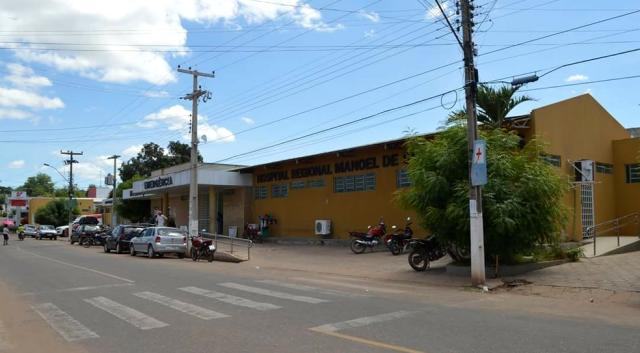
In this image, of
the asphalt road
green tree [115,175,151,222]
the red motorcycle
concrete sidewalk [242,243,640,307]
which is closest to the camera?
the asphalt road

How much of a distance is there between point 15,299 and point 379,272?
10.1 meters

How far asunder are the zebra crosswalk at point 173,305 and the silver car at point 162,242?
11398 mm

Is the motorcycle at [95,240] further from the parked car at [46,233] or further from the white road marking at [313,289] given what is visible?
the white road marking at [313,289]

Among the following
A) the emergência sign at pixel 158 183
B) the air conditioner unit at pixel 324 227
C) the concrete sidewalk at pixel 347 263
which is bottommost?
the concrete sidewalk at pixel 347 263

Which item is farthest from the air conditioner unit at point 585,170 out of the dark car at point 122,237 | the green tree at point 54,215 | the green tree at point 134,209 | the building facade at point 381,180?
the green tree at point 54,215

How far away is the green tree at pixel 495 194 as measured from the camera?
13758 mm

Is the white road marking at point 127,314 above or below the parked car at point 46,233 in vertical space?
above

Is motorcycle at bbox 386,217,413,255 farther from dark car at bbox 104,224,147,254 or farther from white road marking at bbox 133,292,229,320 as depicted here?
dark car at bbox 104,224,147,254

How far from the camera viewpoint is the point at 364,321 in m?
8.34

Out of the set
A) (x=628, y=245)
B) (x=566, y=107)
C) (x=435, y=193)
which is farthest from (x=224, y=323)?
(x=566, y=107)

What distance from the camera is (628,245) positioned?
17875 millimetres

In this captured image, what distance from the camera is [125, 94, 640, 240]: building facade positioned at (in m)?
20.6

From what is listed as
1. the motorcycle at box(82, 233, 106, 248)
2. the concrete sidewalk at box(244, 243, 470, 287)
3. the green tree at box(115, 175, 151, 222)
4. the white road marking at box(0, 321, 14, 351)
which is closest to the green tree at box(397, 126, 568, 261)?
the concrete sidewalk at box(244, 243, 470, 287)

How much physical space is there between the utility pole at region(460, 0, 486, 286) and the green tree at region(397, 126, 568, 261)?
70cm
